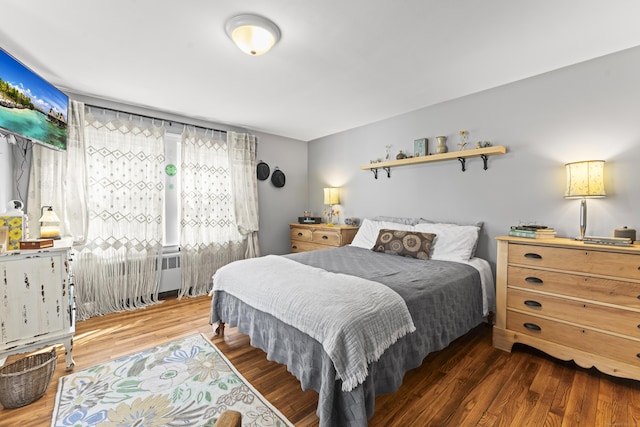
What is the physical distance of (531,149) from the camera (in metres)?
2.60

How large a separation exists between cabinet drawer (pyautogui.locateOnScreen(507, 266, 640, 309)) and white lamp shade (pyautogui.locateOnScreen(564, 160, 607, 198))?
25.0 inches

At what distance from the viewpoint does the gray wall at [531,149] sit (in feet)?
7.11

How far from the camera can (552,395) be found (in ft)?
5.83

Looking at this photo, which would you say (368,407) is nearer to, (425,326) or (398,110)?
(425,326)

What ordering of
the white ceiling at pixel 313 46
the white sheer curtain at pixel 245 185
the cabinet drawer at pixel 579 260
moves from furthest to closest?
1. the white sheer curtain at pixel 245 185
2. the cabinet drawer at pixel 579 260
3. the white ceiling at pixel 313 46

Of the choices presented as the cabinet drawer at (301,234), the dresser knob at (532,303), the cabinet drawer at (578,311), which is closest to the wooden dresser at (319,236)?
the cabinet drawer at (301,234)

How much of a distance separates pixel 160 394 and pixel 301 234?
283 cm

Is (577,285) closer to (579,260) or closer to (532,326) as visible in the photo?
(579,260)

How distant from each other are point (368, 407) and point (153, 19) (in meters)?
2.63

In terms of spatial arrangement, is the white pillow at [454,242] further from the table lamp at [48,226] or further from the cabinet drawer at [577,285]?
the table lamp at [48,226]

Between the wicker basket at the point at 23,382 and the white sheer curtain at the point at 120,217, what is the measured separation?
1293 mm

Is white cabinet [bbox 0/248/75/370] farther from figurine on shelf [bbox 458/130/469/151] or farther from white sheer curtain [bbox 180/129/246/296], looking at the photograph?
figurine on shelf [bbox 458/130/469/151]

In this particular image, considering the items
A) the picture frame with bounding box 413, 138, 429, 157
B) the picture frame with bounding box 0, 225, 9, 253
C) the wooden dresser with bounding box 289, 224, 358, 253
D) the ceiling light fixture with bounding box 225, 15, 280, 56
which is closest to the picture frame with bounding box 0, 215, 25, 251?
the picture frame with bounding box 0, 225, 9, 253

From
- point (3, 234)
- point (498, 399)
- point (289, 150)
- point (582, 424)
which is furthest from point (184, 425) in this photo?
point (289, 150)
